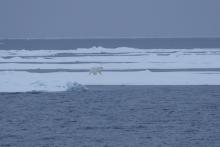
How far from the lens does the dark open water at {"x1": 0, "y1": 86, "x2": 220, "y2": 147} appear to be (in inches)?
408

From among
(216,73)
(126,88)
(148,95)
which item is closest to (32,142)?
(148,95)

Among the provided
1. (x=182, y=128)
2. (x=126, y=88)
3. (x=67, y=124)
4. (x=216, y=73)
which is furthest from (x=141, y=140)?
(x=216, y=73)

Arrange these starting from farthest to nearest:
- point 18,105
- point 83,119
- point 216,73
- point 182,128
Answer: point 216,73, point 18,105, point 83,119, point 182,128

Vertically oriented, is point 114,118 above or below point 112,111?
below

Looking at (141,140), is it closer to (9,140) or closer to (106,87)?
(9,140)

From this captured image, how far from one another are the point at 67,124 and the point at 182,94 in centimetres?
502

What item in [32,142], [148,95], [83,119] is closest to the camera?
[32,142]

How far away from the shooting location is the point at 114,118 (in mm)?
12594

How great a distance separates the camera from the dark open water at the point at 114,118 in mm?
10375

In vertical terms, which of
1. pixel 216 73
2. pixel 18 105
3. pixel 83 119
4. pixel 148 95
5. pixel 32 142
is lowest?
pixel 32 142

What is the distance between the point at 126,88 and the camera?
17.9 meters

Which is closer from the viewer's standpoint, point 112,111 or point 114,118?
point 114,118

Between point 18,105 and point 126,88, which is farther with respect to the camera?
point 126,88

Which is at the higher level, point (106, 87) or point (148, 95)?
point (106, 87)
